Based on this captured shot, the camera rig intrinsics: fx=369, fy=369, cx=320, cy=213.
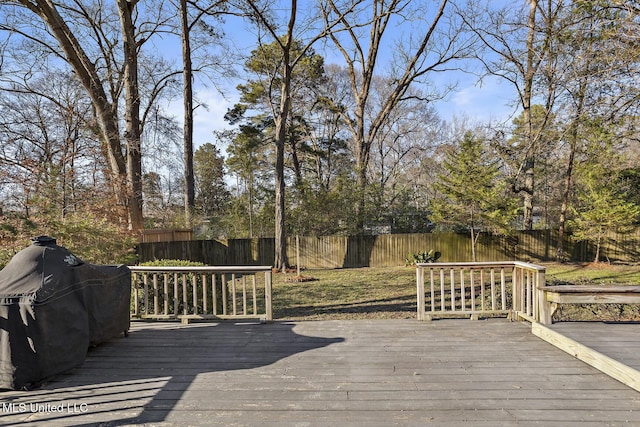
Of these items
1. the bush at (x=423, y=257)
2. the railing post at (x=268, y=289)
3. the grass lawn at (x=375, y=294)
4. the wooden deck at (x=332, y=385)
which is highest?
the railing post at (x=268, y=289)

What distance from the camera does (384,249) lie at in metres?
15.0

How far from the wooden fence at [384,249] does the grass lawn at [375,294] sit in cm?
126

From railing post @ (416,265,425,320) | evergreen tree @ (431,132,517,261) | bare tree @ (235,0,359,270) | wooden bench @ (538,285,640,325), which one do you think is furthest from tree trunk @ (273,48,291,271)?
wooden bench @ (538,285,640,325)

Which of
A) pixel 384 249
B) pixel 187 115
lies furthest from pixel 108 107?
pixel 384 249

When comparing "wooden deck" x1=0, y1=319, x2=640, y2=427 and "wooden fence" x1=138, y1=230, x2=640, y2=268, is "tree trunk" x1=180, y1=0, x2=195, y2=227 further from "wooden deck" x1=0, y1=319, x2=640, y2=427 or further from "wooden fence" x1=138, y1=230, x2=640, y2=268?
"wooden deck" x1=0, y1=319, x2=640, y2=427

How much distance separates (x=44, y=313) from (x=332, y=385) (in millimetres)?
2224

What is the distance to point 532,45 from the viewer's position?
6973mm

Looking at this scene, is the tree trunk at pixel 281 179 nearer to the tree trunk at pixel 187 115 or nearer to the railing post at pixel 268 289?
the tree trunk at pixel 187 115

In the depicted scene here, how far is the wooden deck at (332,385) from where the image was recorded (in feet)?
7.62

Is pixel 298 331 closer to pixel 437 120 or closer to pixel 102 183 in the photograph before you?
pixel 102 183

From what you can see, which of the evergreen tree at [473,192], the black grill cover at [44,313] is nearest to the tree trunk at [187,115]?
the evergreen tree at [473,192]

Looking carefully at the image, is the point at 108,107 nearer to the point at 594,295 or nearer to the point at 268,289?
the point at 268,289

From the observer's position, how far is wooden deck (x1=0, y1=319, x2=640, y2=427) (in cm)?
232

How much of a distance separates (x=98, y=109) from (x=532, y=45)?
9.55 metres
